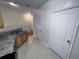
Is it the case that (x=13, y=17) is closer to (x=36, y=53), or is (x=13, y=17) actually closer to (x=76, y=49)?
(x=36, y=53)

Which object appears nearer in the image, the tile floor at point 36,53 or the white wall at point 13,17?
the tile floor at point 36,53

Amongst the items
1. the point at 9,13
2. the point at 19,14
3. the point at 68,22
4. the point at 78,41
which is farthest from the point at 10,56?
the point at 19,14

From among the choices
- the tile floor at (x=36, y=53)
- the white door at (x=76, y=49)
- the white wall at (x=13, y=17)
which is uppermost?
the white wall at (x=13, y=17)

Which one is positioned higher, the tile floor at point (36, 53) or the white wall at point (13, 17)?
the white wall at point (13, 17)

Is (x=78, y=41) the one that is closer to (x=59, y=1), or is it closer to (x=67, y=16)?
(x=67, y=16)

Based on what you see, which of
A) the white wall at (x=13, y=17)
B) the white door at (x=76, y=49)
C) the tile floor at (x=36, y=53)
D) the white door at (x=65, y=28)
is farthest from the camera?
the white wall at (x=13, y=17)

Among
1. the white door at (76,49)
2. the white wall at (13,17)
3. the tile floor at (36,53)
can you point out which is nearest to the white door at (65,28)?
the white door at (76,49)

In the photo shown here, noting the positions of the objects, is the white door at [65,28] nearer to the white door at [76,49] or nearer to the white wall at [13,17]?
the white door at [76,49]

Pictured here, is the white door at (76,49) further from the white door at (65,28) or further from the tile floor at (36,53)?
the tile floor at (36,53)

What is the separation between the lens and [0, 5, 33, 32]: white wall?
3.99 metres

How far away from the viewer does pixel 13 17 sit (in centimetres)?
450

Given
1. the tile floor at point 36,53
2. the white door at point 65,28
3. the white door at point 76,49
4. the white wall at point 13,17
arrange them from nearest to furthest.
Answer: the white door at point 76,49 < the white door at point 65,28 < the tile floor at point 36,53 < the white wall at point 13,17

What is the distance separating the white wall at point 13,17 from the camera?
3.99 m

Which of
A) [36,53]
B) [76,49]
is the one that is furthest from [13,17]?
[76,49]
